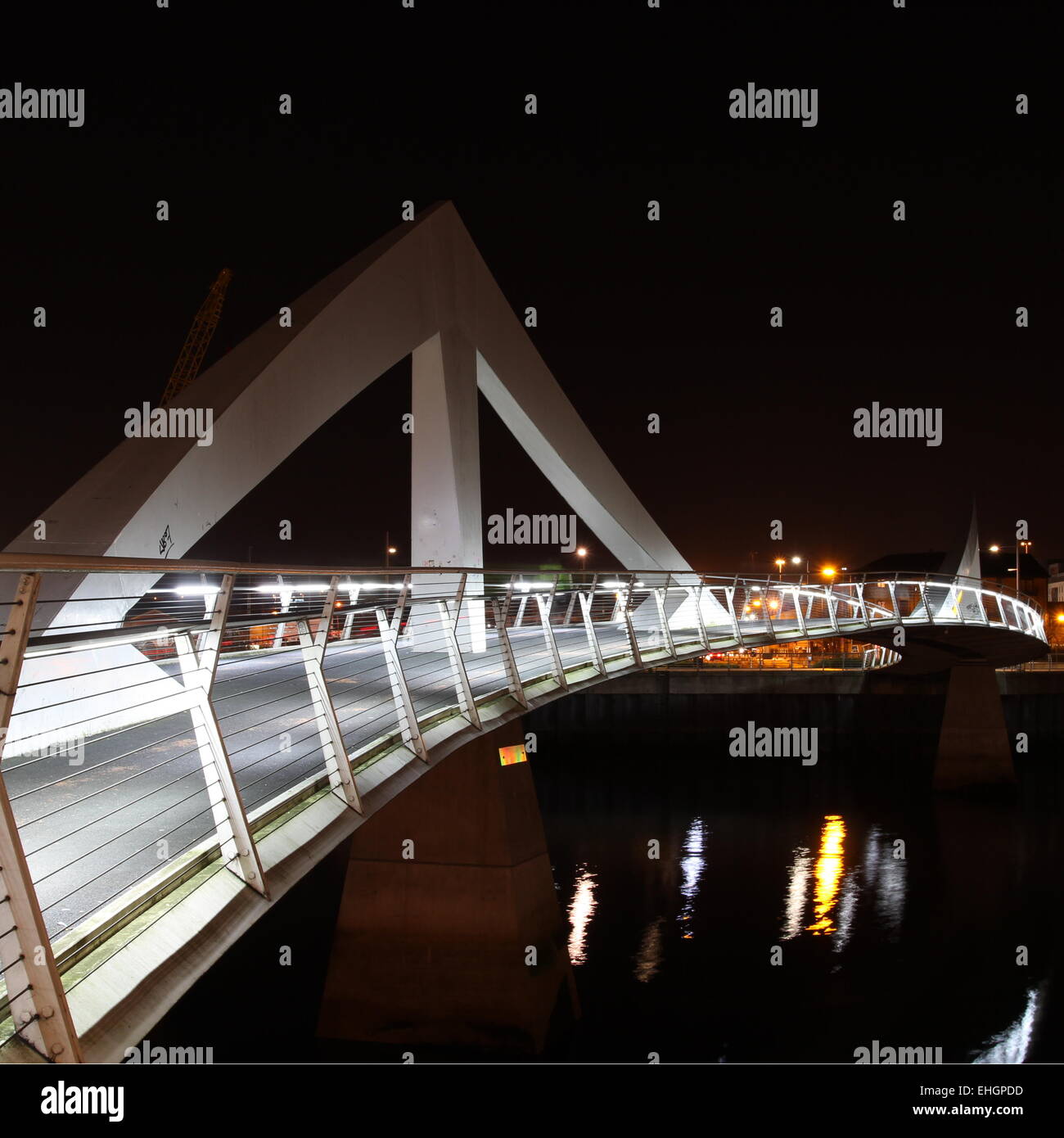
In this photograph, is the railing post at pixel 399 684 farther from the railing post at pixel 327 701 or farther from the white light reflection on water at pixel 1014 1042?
the white light reflection on water at pixel 1014 1042

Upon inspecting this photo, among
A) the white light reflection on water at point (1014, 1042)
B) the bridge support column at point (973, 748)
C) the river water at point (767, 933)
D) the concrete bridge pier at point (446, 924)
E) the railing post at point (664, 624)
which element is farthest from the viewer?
the bridge support column at point (973, 748)

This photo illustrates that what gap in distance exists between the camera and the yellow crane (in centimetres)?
5538

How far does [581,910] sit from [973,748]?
1679cm

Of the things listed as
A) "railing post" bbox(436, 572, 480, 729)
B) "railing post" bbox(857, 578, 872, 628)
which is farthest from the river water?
"railing post" bbox(436, 572, 480, 729)

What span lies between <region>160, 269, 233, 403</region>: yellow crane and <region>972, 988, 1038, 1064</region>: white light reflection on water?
48515 mm

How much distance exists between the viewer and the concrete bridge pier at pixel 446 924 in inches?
472

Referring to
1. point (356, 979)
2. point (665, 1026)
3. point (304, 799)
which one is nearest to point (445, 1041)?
point (356, 979)

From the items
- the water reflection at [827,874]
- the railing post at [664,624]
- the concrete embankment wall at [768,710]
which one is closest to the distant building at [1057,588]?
the concrete embankment wall at [768,710]

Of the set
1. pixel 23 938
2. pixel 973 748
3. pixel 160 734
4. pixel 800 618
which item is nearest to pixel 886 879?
pixel 800 618

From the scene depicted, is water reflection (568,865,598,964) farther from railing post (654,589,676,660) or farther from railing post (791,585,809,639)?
railing post (791,585,809,639)

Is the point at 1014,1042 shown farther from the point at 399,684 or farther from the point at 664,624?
the point at 399,684

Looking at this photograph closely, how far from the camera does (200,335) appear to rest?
55.7m

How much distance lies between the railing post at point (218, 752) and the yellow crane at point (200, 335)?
53986 millimetres
